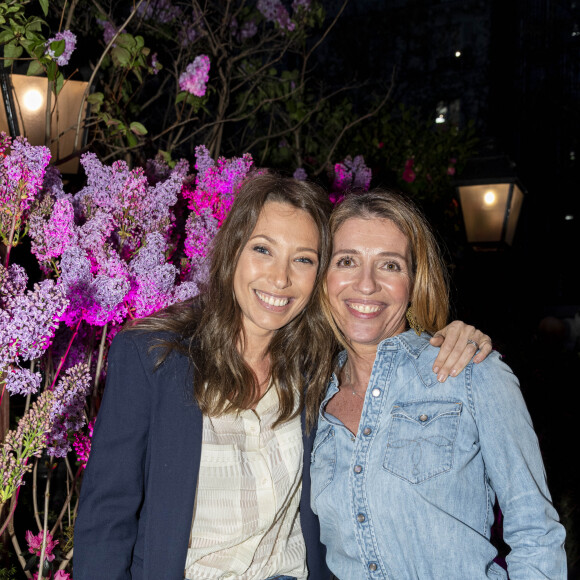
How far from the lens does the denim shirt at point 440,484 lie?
1637mm

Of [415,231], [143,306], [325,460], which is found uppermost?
[415,231]

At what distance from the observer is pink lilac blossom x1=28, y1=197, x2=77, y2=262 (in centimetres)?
195

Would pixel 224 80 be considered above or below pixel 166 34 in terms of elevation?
below

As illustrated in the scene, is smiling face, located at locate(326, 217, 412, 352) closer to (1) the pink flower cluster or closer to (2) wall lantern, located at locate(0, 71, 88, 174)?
(2) wall lantern, located at locate(0, 71, 88, 174)

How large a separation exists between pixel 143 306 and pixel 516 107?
21.1m

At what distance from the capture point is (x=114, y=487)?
1.69m

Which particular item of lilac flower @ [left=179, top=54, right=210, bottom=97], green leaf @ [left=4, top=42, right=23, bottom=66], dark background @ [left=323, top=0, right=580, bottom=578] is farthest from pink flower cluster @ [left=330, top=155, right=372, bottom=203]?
green leaf @ [left=4, top=42, right=23, bottom=66]

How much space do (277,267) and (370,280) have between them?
318 millimetres

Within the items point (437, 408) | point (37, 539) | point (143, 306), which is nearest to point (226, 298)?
point (143, 306)

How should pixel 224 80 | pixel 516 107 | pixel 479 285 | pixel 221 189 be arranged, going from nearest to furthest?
pixel 221 189, pixel 224 80, pixel 479 285, pixel 516 107

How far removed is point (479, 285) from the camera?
4.88 metres

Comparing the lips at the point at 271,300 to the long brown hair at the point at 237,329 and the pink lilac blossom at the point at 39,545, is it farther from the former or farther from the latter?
the pink lilac blossom at the point at 39,545

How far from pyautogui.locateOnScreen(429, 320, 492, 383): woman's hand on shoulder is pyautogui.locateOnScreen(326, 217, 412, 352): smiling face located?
250 millimetres

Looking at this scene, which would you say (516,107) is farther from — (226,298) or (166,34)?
(226,298)
